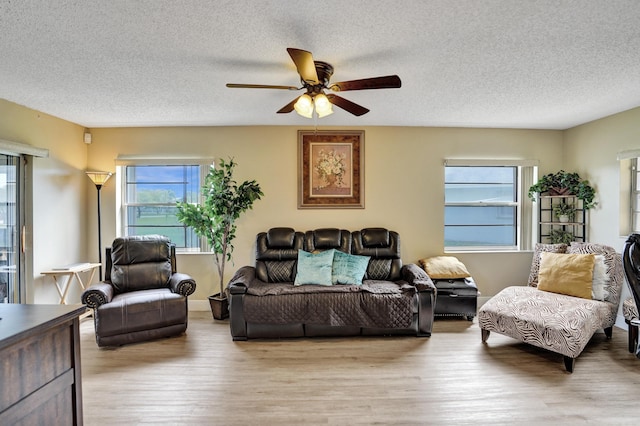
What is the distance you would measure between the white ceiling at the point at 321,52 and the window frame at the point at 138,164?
0.84 meters

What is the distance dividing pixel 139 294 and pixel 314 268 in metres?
1.88

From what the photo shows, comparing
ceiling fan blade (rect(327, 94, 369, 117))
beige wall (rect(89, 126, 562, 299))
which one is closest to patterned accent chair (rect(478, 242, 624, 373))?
beige wall (rect(89, 126, 562, 299))

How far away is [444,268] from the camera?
404cm

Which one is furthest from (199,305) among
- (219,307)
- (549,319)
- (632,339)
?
(632,339)

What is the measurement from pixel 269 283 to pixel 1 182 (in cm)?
287

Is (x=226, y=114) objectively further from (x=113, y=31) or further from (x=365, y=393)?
(x=365, y=393)

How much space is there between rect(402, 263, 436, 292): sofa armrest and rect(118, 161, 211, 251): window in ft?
8.83

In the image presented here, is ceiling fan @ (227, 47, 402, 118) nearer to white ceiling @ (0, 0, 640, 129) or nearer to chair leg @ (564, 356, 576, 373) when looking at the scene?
white ceiling @ (0, 0, 640, 129)

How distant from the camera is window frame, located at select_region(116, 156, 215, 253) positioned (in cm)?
435

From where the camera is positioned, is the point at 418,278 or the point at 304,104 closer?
the point at 304,104

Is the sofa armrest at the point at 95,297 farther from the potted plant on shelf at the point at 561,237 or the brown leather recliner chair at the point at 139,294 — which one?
the potted plant on shelf at the point at 561,237

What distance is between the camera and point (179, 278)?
11.8ft

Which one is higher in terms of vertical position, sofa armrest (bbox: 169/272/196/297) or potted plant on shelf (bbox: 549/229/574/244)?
potted plant on shelf (bbox: 549/229/574/244)

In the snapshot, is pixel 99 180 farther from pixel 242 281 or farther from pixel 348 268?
pixel 348 268
